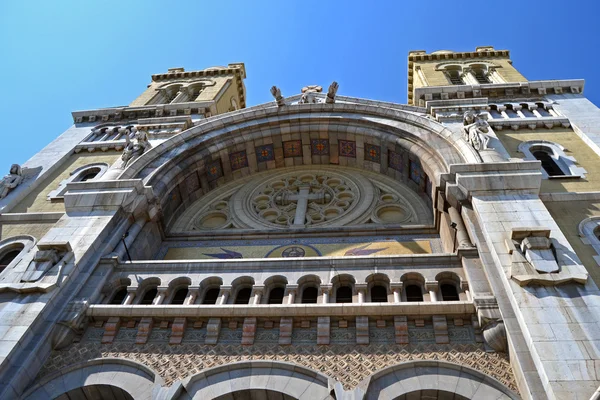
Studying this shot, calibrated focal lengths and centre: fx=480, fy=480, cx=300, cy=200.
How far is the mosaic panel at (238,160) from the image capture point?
16594 mm

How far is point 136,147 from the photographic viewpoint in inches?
595

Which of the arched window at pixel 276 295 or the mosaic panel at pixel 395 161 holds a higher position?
the mosaic panel at pixel 395 161

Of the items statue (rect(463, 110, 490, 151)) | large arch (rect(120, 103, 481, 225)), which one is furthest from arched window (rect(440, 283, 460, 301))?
statue (rect(463, 110, 490, 151))

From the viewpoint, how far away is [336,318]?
9.12 m

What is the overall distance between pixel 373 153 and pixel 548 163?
525 cm

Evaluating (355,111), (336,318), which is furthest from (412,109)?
(336,318)

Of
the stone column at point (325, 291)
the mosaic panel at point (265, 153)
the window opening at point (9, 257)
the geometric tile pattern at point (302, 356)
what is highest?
the mosaic panel at point (265, 153)

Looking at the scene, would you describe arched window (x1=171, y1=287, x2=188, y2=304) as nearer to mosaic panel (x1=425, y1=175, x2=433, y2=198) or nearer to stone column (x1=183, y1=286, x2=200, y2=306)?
stone column (x1=183, y1=286, x2=200, y2=306)

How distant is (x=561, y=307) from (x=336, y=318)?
3.84 metres

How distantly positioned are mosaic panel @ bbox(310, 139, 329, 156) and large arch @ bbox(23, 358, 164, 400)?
10290 millimetres

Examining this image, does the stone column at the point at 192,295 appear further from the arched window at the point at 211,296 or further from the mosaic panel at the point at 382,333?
the mosaic panel at the point at 382,333

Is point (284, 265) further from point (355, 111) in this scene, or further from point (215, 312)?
point (355, 111)

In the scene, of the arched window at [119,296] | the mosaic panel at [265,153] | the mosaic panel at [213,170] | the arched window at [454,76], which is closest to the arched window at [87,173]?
the mosaic panel at [213,170]

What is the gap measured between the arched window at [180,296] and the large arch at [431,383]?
474 cm
